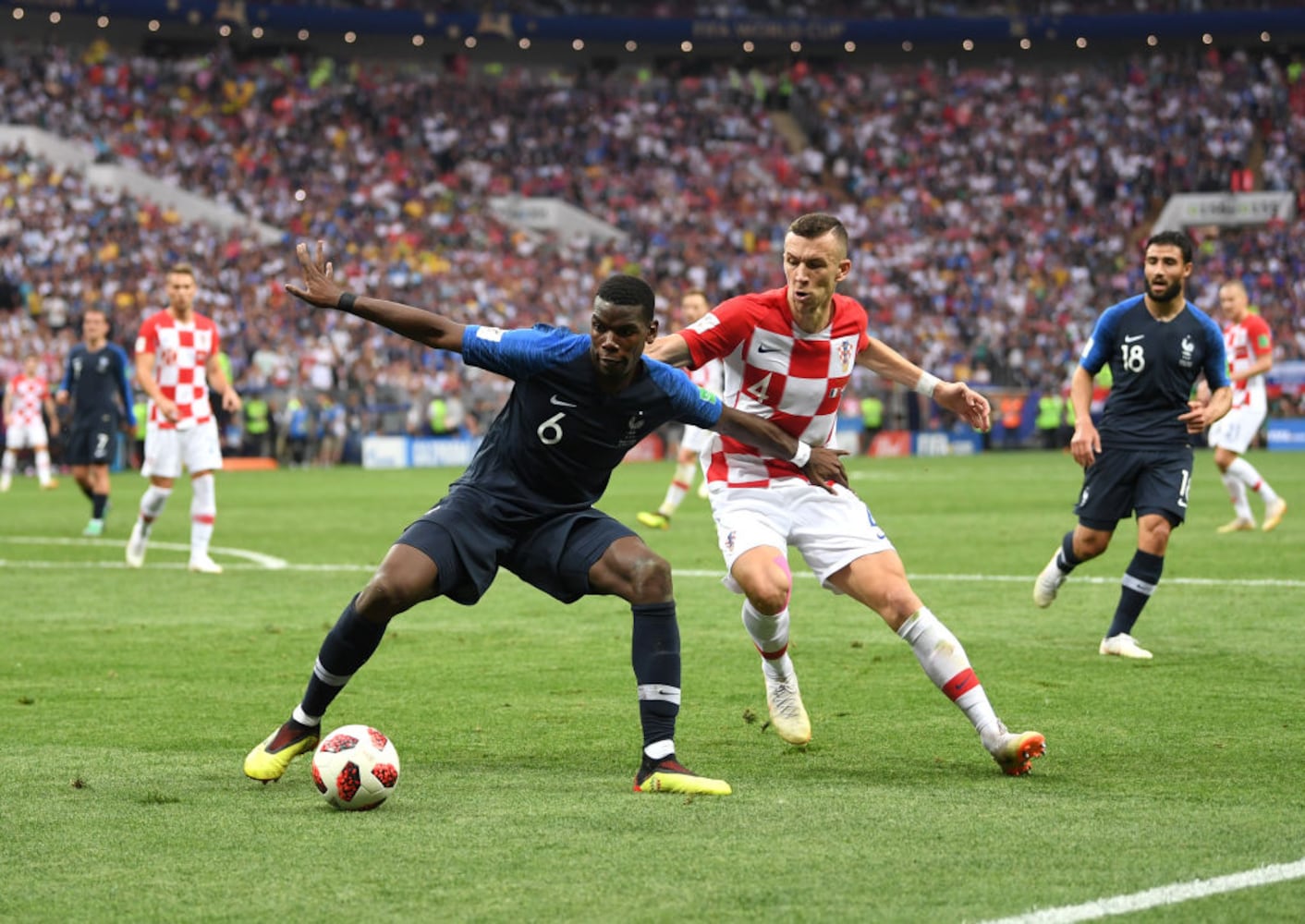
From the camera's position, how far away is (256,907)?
172 inches

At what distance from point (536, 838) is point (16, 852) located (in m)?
1.49

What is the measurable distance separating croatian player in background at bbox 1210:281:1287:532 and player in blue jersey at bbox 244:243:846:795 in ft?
40.5

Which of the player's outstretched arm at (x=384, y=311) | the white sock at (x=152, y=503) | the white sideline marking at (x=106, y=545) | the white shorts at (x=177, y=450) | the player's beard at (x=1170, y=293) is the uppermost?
the player's beard at (x=1170, y=293)

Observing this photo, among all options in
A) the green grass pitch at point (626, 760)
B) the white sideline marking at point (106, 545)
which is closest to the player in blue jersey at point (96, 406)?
the white sideline marking at point (106, 545)

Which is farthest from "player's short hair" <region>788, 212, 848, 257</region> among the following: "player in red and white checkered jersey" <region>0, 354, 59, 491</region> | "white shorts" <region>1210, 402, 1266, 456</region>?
"player in red and white checkered jersey" <region>0, 354, 59, 491</region>

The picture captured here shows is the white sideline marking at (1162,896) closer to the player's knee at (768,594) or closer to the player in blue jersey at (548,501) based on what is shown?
the player in blue jersey at (548,501)

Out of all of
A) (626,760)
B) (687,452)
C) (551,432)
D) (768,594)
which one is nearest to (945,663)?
(768,594)

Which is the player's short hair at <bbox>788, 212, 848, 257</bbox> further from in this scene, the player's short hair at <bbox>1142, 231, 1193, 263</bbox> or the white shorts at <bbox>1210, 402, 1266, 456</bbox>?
the white shorts at <bbox>1210, 402, 1266, 456</bbox>

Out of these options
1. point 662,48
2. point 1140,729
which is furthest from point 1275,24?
point 1140,729

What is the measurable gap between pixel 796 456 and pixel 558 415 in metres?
0.97

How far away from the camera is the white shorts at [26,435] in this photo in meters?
28.2

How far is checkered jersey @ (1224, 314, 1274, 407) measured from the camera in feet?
58.0

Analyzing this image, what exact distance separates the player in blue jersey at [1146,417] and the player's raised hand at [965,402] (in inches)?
99.0

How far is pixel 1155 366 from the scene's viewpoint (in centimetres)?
977
